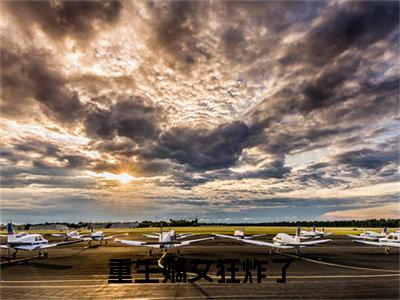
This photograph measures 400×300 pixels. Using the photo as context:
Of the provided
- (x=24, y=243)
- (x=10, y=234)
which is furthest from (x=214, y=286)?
(x=10, y=234)

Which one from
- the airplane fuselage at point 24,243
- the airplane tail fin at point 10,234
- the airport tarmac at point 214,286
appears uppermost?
the airplane tail fin at point 10,234

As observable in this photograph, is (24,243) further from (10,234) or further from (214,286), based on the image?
(214,286)

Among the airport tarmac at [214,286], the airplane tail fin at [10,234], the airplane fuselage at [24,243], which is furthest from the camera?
the airplane tail fin at [10,234]

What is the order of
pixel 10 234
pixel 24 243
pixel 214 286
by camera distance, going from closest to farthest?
pixel 214 286 < pixel 24 243 < pixel 10 234

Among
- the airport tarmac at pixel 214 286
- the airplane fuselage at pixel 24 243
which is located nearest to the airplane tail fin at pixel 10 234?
the airplane fuselage at pixel 24 243

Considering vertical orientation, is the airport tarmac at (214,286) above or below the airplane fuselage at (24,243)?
below

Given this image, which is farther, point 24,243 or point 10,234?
point 10,234

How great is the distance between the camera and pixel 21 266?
1748 inches

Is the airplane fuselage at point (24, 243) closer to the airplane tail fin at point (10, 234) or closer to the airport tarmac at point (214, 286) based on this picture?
the airplane tail fin at point (10, 234)

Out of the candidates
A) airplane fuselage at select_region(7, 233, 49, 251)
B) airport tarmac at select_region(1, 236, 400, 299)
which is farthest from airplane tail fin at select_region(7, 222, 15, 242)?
airport tarmac at select_region(1, 236, 400, 299)

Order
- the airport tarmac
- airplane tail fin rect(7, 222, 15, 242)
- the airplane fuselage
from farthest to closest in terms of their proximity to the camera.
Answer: airplane tail fin rect(7, 222, 15, 242), the airplane fuselage, the airport tarmac

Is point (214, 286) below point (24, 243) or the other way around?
below

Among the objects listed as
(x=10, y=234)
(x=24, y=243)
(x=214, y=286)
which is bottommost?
(x=214, y=286)

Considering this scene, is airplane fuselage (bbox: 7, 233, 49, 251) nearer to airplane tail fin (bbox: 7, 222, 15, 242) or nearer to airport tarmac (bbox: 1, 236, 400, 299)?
airplane tail fin (bbox: 7, 222, 15, 242)
